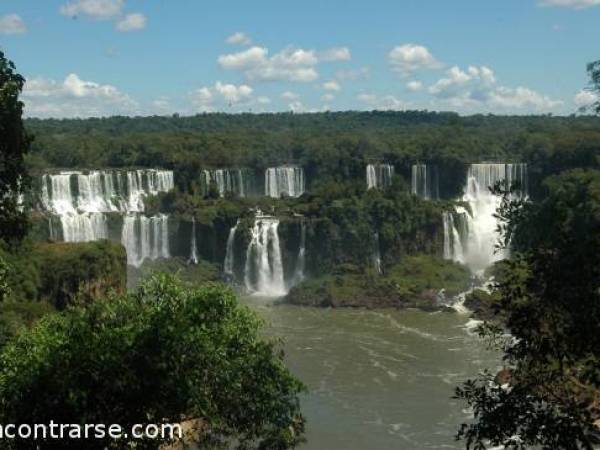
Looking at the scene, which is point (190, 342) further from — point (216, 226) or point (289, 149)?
point (289, 149)

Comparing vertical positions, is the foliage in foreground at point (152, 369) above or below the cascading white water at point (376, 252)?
above

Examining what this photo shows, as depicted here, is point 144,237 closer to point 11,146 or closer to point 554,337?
point 11,146

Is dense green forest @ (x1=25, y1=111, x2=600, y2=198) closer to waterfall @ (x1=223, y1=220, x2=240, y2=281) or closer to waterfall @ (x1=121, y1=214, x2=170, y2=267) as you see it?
waterfall @ (x1=121, y1=214, x2=170, y2=267)

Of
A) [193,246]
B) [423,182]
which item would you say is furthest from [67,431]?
[423,182]

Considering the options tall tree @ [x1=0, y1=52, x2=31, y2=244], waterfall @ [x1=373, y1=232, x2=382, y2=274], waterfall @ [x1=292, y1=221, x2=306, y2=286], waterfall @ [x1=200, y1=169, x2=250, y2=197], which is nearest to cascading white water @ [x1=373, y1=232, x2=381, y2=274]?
waterfall @ [x1=373, y1=232, x2=382, y2=274]

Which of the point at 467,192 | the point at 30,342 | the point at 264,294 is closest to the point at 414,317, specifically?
the point at 264,294

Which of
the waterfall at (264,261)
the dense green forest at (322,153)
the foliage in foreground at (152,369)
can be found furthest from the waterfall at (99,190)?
the foliage in foreground at (152,369)

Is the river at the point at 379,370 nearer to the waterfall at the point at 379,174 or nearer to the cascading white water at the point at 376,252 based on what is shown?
the cascading white water at the point at 376,252
